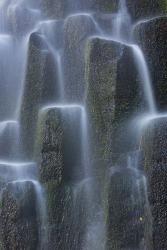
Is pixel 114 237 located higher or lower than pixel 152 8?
lower

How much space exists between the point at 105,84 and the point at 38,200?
2373mm

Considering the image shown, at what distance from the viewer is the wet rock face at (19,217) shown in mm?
7762

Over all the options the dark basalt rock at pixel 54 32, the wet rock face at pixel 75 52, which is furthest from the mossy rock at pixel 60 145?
the dark basalt rock at pixel 54 32

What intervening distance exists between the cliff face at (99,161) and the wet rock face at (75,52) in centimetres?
7

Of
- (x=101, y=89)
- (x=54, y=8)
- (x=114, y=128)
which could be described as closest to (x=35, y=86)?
(x=101, y=89)

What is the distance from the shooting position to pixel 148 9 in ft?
36.0

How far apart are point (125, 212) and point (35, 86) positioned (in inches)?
145

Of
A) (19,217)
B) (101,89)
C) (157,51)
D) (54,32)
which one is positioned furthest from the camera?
(54,32)

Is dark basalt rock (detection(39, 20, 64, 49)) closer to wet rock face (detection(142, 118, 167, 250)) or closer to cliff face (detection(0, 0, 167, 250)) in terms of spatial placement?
cliff face (detection(0, 0, 167, 250))

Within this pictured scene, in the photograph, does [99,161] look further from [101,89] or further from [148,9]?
[148,9]

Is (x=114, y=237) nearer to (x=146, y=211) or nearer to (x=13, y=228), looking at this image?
(x=146, y=211)

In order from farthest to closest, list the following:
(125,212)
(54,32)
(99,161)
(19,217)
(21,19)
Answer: (21,19) → (54,32) → (99,161) → (19,217) → (125,212)

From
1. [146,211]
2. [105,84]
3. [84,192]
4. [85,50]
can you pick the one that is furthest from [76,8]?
[146,211]

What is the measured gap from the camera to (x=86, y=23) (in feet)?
33.1
